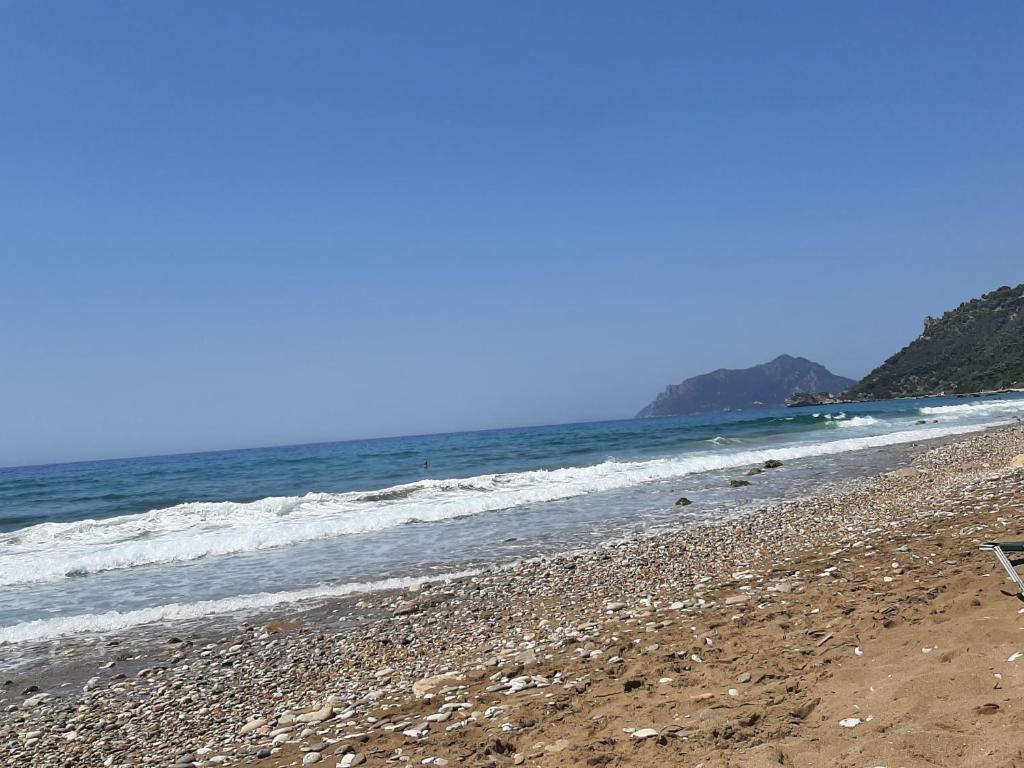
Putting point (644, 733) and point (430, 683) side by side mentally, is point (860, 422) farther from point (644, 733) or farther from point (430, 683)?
point (644, 733)

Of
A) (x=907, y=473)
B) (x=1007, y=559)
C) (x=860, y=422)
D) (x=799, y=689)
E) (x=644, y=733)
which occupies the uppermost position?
(x=1007, y=559)

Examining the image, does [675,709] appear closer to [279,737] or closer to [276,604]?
[279,737]

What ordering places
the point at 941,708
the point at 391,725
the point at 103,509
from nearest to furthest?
1. the point at 941,708
2. the point at 391,725
3. the point at 103,509

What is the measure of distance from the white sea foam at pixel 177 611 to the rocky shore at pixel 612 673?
666 mm

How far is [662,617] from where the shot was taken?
24.5ft

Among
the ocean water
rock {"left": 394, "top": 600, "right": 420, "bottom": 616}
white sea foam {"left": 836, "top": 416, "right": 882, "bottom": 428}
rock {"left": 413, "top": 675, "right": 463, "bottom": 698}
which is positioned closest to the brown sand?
rock {"left": 413, "top": 675, "right": 463, "bottom": 698}

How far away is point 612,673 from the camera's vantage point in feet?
19.3

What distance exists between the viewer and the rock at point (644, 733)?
4.43m

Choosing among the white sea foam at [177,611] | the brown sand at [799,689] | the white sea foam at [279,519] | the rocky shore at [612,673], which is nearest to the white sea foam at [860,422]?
the white sea foam at [279,519]

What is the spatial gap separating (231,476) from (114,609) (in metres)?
39.9

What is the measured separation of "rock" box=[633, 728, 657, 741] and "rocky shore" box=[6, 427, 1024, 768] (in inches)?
0.9

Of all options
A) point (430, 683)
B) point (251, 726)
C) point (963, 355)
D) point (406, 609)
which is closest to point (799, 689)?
point (430, 683)

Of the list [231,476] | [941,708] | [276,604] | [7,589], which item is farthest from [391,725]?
[231,476]

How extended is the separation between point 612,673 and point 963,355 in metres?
132
